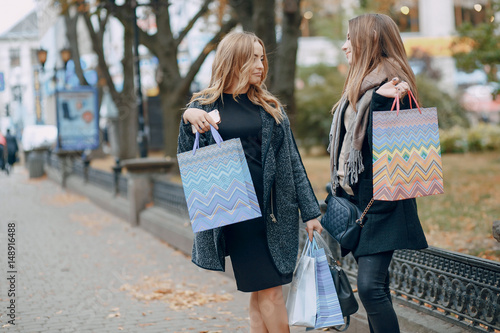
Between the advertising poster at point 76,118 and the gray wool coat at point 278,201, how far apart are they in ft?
53.5

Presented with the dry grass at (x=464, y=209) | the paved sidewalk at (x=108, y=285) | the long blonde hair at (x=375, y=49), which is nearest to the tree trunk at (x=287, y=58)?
the dry grass at (x=464, y=209)

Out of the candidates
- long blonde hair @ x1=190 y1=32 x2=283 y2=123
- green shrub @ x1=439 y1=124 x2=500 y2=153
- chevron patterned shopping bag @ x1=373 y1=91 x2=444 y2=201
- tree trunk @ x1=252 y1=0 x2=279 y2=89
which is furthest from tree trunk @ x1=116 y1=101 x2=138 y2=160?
Result: chevron patterned shopping bag @ x1=373 y1=91 x2=444 y2=201

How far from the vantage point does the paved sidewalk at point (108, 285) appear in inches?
216

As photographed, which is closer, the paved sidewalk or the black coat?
the black coat

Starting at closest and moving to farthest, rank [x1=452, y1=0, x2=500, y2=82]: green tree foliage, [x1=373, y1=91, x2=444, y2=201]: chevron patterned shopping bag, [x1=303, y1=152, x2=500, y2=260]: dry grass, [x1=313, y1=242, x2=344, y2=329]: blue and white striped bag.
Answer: [x1=373, y1=91, x2=444, y2=201]: chevron patterned shopping bag
[x1=313, y1=242, x2=344, y2=329]: blue and white striped bag
[x1=303, y1=152, x2=500, y2=260]: dry grass
[x1=452, y1=0, x2=500, y2=82]: green tree foliage

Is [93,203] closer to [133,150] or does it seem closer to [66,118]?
[66,118]

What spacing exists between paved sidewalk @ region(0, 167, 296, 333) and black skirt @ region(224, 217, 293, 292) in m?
1.76

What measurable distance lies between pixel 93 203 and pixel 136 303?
9724 millimetres

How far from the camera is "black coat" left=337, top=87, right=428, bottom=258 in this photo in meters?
3.28

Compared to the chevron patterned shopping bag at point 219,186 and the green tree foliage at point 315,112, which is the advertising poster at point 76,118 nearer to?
the green tree foliage at point 315,112

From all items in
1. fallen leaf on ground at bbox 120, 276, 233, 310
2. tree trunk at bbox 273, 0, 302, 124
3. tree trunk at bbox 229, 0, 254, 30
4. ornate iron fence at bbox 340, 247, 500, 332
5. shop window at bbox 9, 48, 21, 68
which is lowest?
fallen leaf on ground at bbox 120, 276, 233, 310

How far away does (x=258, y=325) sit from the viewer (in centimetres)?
372

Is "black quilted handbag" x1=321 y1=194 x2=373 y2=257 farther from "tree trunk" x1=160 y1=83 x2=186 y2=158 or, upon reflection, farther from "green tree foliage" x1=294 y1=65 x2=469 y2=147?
"green tree foliage" x1=294 y1=65 x2=469 y2=147

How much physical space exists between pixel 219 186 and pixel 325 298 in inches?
33.0
